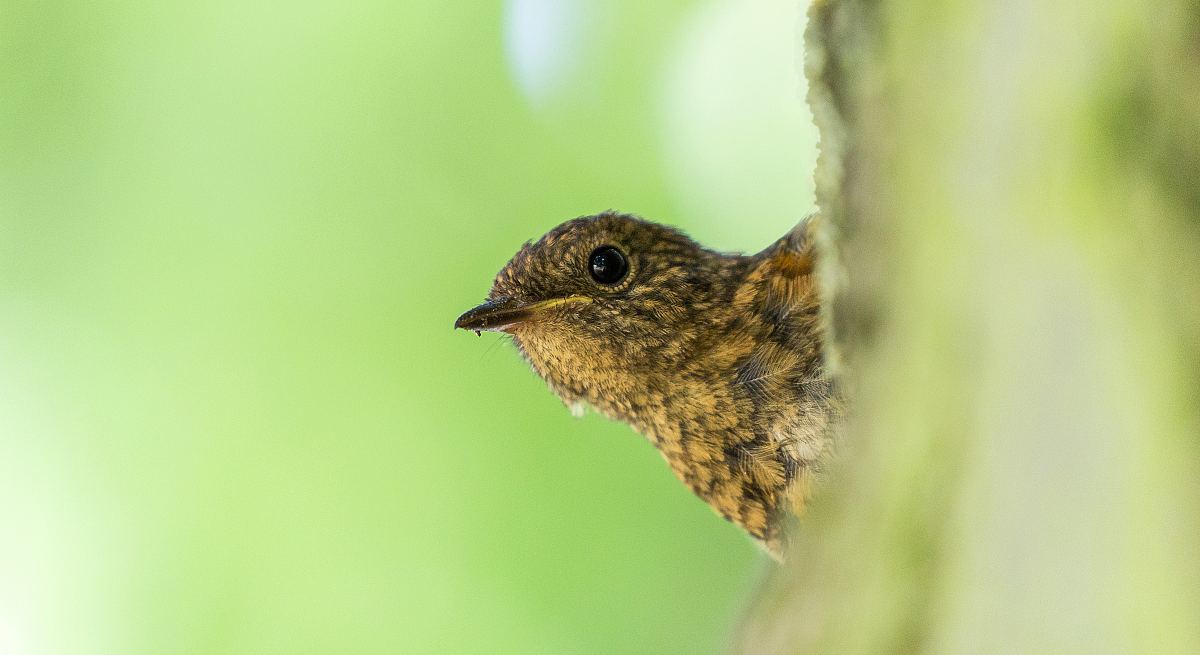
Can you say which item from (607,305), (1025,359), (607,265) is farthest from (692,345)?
(1025,359)

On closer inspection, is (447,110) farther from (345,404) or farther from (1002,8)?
(1002,8)

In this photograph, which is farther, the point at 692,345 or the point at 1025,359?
the point at 692,345

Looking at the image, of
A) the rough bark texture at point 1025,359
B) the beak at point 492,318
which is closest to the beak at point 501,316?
the beak at point 492,318

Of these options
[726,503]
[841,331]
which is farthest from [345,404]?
[841,331]

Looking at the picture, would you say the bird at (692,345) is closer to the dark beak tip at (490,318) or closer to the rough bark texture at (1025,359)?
the dark beak tip at (490,318)

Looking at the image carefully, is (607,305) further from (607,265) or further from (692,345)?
A: (692,345)

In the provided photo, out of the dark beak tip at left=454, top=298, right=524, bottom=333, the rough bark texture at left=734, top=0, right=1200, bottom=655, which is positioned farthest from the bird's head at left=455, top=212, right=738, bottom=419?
the rough bark texture at left=734, top=0, right=1200, bottom=655

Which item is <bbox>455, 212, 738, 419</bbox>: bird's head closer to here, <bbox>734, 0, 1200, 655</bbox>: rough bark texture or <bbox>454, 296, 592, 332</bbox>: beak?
<bbox>454, 296, 592, 332</bbox>: beak

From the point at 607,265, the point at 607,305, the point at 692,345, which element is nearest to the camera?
the point at 692,345
